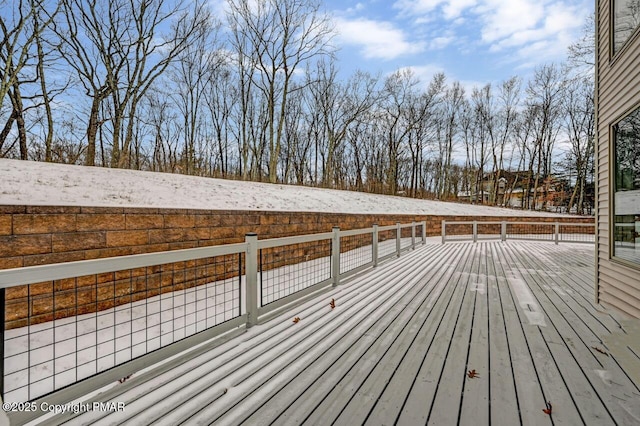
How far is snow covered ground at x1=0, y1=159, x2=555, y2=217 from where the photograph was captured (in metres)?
4.70

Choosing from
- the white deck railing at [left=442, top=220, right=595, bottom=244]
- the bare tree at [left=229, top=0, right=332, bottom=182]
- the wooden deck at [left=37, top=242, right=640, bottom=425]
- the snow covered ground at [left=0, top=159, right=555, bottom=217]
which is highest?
the bare tree at [left=229, top=0, right=332, bottom=182]

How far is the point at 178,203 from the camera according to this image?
6238mm

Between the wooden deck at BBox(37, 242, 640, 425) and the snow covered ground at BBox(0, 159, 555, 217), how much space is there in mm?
3033

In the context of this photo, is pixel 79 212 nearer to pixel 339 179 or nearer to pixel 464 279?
pixel 464 279

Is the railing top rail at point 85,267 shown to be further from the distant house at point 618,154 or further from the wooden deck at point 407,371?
the distant house at point 618,154

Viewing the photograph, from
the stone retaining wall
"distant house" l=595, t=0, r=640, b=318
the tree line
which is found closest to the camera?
the stone retaining wall

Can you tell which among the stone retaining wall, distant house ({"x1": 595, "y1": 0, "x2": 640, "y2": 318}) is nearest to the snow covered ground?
the stone retaining wall

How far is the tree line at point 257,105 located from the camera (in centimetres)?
1044

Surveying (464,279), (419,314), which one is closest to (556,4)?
(464,279)

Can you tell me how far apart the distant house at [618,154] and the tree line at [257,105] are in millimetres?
11274

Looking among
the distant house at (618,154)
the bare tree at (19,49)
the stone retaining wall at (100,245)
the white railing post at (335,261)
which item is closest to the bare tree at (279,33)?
the bare tree at (19,49)

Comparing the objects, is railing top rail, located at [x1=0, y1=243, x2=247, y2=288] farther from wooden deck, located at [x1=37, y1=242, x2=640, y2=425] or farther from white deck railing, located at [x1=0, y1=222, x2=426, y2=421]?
wooden deck, located at [x1=37, y1=242, x2=640, y2=425]

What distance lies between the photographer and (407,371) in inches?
86.6

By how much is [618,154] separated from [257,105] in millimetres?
19828
